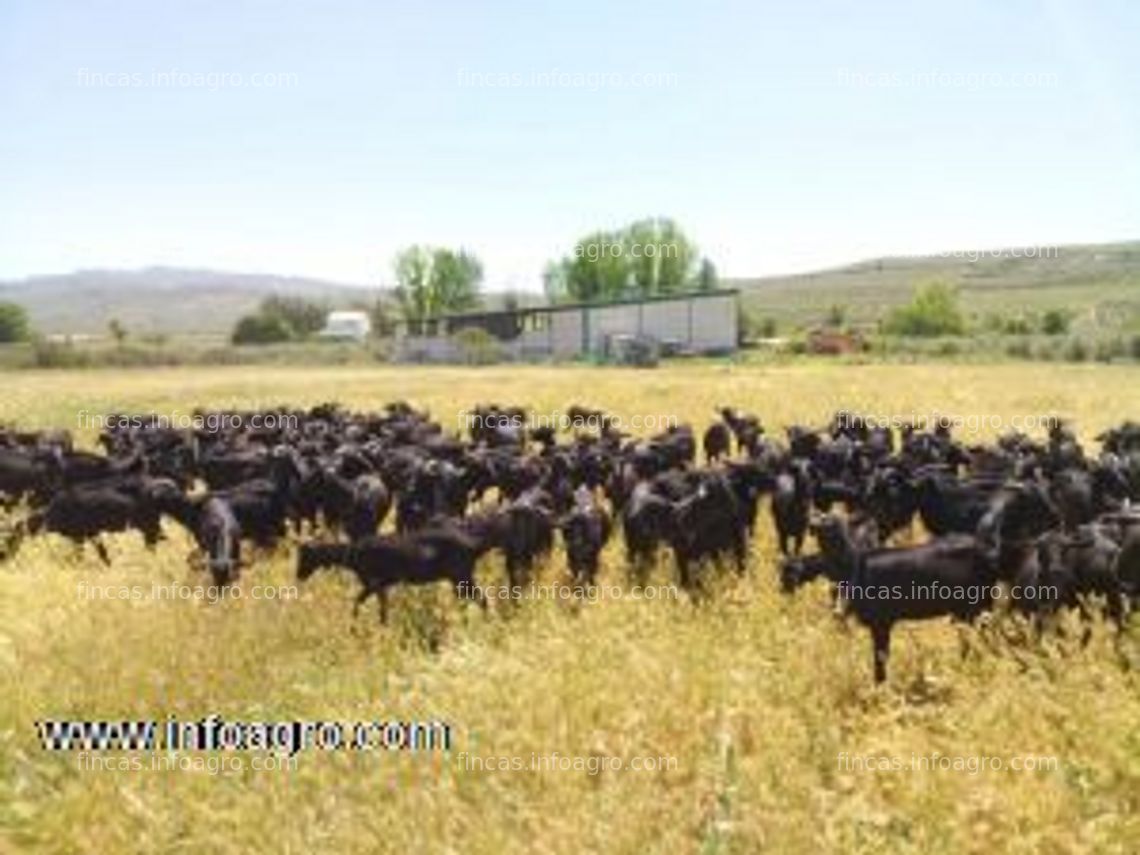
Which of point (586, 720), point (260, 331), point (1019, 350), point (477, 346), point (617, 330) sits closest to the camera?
point (586, 720)

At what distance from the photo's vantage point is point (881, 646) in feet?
32.2

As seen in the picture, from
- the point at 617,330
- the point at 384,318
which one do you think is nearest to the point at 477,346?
the point at 617,330

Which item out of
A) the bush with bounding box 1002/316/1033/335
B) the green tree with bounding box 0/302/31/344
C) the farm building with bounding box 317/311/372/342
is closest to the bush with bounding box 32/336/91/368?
the green tree with bounding box 0/302/31/344

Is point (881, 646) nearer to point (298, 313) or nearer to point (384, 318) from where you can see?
point (384, 318)

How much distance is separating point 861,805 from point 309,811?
3293 mm

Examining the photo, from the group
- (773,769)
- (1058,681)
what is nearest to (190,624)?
(773,769)

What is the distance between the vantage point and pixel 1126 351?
238 ft

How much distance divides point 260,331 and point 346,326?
1704 centimetres

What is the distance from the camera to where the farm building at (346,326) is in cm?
14325

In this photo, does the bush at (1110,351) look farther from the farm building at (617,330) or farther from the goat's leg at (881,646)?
the goat's leg at (881,646)

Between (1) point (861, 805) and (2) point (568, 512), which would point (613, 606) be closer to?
(2) point (568, 512)

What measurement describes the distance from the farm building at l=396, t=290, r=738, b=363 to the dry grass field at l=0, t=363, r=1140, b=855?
76.6 m

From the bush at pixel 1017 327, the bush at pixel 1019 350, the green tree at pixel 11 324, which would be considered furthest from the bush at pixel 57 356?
the bush at pixel 1017 327

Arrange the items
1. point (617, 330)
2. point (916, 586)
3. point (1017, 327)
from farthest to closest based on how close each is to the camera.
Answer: point (1017, 327)
point (617, 330)
point (916, 586)
